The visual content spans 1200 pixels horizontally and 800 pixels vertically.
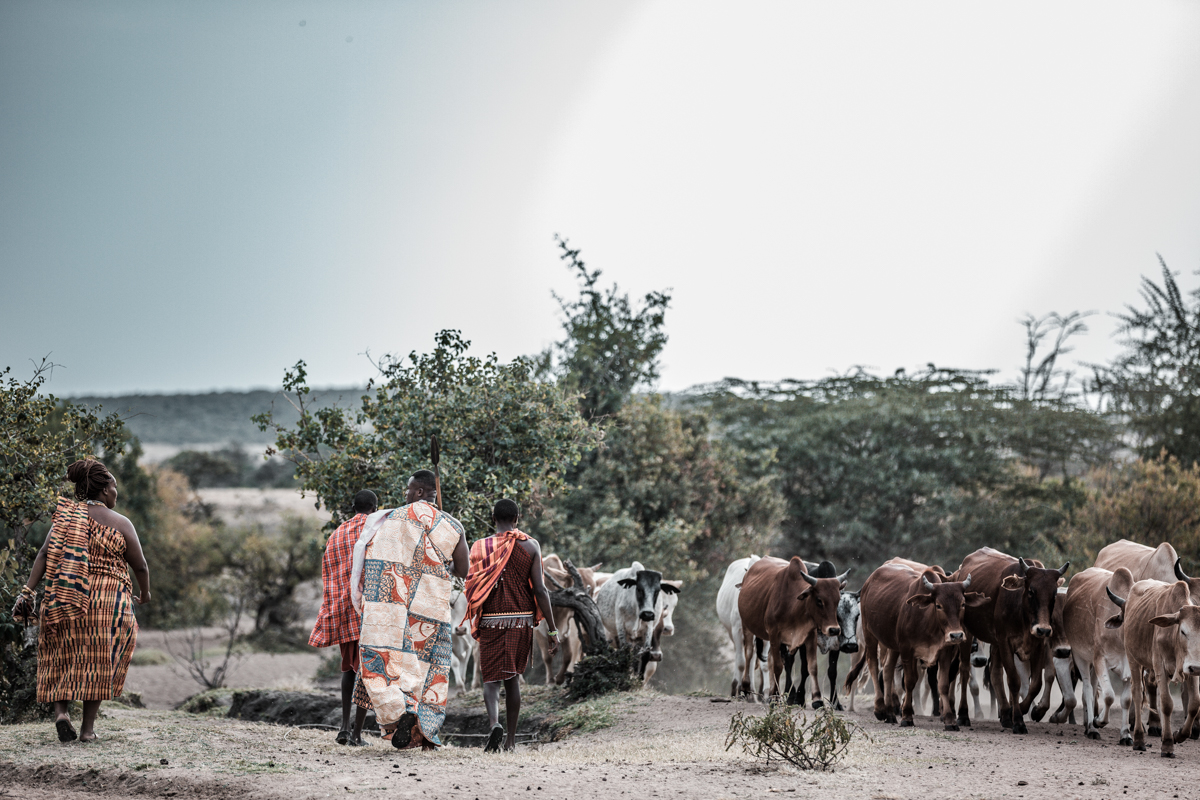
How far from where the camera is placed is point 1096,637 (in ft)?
31.8

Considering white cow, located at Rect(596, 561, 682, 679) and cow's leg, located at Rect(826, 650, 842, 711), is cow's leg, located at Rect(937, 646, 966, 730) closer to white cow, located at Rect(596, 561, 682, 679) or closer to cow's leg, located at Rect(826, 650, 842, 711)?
cow's leg, located at Rect(826, 650, 842, 711)

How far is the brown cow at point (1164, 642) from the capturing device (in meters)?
8.03

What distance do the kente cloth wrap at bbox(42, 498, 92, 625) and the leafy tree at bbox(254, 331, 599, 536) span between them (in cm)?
535

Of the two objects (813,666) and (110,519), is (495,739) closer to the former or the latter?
(110,519)

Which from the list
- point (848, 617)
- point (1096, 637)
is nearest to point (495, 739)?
point (848, 617)

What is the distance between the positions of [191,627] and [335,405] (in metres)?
21.8

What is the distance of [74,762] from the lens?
6848 millimetres

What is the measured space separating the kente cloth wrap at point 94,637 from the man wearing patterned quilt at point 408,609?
1.79 meters

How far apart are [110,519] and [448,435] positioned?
19.2 ft

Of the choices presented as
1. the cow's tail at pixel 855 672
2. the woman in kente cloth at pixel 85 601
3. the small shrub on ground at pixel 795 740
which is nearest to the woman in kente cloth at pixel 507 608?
the small shrub on ground at pixel 795 740

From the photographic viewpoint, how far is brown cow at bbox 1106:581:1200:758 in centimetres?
803

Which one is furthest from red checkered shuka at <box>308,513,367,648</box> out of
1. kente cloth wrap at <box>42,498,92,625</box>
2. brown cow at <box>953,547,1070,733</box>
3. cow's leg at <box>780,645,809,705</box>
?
brown cow at <box>953,547,1070,733</box>

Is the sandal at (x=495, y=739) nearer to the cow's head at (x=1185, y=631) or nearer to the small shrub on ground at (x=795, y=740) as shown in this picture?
the small shrub on ground at (x=795, y=740)

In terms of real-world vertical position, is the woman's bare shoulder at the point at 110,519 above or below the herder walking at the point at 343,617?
above
